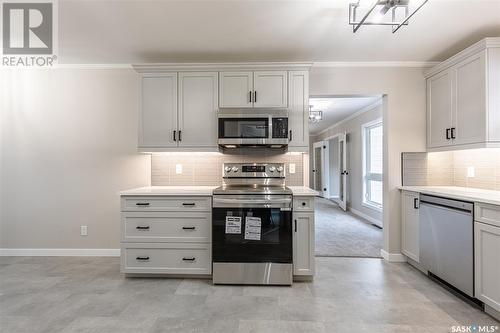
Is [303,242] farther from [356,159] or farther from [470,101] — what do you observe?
[356,159]

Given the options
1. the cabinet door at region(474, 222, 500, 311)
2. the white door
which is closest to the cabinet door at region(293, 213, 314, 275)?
the cabinet door at region(474, 222, 500, 311)

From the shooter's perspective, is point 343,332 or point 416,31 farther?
point 416,31

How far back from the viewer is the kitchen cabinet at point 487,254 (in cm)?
193

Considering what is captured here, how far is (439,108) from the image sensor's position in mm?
2969

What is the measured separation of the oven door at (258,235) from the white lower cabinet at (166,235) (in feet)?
0.80

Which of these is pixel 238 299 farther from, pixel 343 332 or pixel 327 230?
pixel 327 230

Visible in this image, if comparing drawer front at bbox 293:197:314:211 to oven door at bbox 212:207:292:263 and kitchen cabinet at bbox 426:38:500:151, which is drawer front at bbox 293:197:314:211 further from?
kitchen cabinet at bbox 426:38:500:151

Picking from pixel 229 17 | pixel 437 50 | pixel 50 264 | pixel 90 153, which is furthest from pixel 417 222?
pixel 50 264

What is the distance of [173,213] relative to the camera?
2689 millimetres

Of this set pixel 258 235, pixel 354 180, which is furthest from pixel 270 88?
pixel 354 180

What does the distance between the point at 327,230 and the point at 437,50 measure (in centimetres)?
316

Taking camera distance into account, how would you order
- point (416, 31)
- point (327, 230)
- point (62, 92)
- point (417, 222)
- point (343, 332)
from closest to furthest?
1. point (343, 332)
2. point (416, 31)
3. point (417, 222)
4. point (62, 92)
5. point (327, 230)

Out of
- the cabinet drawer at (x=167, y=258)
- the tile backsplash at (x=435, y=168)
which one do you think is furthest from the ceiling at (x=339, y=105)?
the cabinet drawer at (x=167, y=258)

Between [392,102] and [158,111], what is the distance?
283 centimetres
